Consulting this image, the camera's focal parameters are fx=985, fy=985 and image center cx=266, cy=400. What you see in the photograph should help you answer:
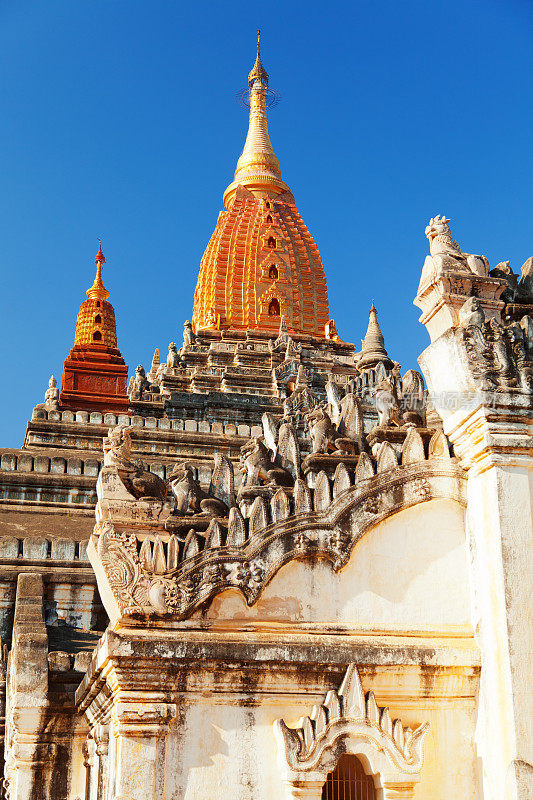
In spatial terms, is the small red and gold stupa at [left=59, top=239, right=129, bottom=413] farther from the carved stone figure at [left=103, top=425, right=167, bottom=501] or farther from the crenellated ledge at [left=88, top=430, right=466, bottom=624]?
the crenellated ledge at [left=88, top=430, right=466, bottom=624]

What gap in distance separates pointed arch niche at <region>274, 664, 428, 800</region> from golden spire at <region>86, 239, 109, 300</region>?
66642 millimetres

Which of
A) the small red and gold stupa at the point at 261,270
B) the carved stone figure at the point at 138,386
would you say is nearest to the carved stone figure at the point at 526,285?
the carved stone figure at the point at 138,386

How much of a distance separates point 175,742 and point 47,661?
3.64 meters

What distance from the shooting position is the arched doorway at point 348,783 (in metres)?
9.57

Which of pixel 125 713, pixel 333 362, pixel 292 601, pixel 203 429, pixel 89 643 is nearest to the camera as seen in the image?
pixel 125 713

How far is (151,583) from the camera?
9258 millimetres

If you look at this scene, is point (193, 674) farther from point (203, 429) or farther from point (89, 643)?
point (203, 429)

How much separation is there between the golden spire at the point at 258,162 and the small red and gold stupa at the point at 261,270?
81 millimetres

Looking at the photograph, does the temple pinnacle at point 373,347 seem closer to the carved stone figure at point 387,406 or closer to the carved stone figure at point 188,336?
the carved stone figure at point 188,336

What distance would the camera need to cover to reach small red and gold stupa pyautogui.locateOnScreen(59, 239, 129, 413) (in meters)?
63.3

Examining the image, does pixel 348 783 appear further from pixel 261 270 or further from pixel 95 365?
pixel 95 365

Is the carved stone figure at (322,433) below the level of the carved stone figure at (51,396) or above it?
below

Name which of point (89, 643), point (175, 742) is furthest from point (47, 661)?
point (175, 742)

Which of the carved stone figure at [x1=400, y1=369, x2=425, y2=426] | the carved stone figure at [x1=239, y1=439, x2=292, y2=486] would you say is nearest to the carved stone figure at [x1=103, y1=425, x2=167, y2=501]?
the carved stone figure at [x1=239, y1=439, x2=292, y2=486]
